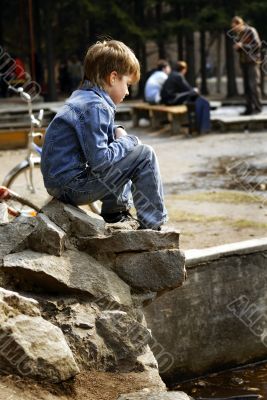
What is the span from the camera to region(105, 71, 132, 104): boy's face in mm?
5629

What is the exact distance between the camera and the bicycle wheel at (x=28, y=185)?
400 inches

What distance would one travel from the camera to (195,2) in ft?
83.4

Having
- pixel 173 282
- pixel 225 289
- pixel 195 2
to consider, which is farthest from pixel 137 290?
pixel 195 2

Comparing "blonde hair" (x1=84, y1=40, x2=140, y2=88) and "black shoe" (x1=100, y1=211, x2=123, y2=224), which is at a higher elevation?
"blonde hair" (x1=84, y1=40, x2=140, y2=88)

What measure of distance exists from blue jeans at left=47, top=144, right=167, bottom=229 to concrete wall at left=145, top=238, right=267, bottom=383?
188 cm

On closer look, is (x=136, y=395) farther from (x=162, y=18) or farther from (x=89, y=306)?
(x=162, y=18)

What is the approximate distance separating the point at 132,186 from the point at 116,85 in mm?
603

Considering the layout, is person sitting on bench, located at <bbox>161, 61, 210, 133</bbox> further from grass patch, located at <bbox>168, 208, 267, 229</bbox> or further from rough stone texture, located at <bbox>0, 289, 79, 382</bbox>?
rough stone texture, located at <bbox>0, 289, 79, 382</bbox>

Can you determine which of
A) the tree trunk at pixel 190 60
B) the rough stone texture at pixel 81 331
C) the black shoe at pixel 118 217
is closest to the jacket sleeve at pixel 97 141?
the black shoe at pixel 118 217

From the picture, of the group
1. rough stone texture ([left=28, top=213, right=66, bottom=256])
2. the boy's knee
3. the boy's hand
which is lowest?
rough stone texture ([left=28, top=213, right=66, bottom=256])

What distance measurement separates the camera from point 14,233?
5590 millimetres

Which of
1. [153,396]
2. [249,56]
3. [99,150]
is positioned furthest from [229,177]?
[153,396]

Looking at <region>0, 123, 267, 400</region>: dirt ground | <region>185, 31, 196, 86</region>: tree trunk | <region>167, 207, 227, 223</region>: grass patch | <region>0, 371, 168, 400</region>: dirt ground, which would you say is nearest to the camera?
<region>0, 371, 168, 400</region>: dirt ground

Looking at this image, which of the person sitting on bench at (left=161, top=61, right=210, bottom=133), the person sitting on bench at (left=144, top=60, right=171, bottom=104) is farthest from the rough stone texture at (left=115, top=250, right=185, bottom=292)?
the person sitting on bench at (left=144, top=60, right=171, bottom=104)
